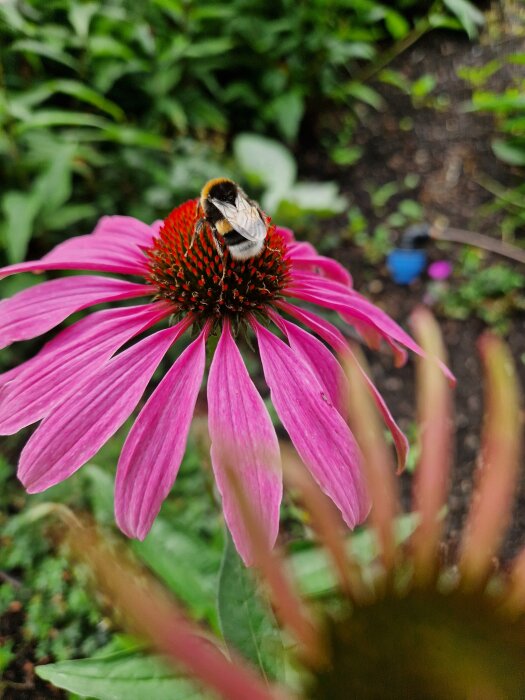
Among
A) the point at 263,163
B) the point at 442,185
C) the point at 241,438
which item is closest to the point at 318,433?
the point at 241,438

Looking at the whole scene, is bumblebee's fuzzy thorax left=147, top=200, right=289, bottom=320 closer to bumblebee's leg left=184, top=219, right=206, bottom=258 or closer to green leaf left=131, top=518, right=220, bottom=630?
bumblebee's leg left=184, top=219, right=206, bottom=258

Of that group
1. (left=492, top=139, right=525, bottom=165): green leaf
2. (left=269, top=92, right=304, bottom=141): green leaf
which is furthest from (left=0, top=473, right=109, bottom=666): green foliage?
(left=492, top=139, right=525, bottom=165): green leaf

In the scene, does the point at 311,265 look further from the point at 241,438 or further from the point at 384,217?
the point at 384,217

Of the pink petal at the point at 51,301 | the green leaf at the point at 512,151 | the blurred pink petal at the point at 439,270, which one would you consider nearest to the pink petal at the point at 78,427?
the pink petal at the point at 51,301

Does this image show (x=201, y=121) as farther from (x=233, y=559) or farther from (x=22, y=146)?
(x=233, y=559)

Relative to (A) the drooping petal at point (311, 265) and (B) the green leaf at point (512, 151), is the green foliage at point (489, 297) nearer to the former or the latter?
(B) the green leaf at point (512, 151)

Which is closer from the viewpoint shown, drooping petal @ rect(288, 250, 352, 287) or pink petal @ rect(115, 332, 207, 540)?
pink petal @ rect(115, 332, 207, 540)
